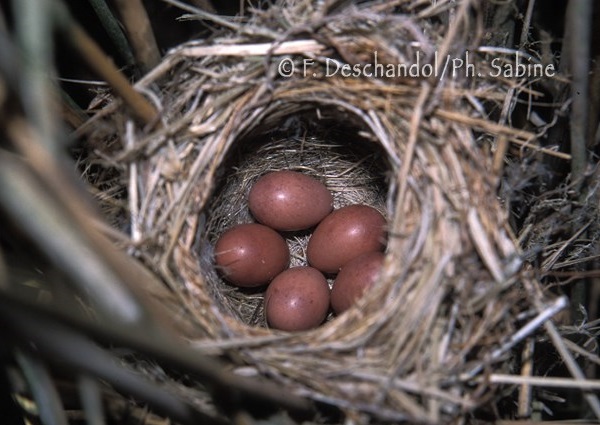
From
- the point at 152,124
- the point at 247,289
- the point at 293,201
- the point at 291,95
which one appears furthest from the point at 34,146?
the point at 247,289

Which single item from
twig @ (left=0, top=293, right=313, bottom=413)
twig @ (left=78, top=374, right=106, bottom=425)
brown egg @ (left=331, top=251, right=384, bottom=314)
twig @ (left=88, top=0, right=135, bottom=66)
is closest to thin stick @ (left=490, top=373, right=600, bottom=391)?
brown egg @ (left=331, top=251, right=384, bottom=314)

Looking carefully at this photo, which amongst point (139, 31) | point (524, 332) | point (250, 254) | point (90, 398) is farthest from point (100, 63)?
point (524, 332)

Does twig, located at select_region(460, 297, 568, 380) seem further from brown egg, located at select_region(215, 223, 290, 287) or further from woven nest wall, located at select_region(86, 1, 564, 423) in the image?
brown egg, located at select_region(215, 223, 290, 287)

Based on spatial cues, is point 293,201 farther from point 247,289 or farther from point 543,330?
point 543,330

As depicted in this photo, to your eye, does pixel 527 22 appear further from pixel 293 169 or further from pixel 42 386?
pixel 42 386

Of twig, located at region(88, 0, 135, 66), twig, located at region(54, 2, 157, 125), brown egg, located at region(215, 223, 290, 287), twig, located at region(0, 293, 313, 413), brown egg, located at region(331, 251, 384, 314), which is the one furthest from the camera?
brown egg, located at region(215, 223, 290, 287)

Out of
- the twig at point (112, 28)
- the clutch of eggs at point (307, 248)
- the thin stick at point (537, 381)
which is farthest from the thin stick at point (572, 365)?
the twig at point (112, 28)
